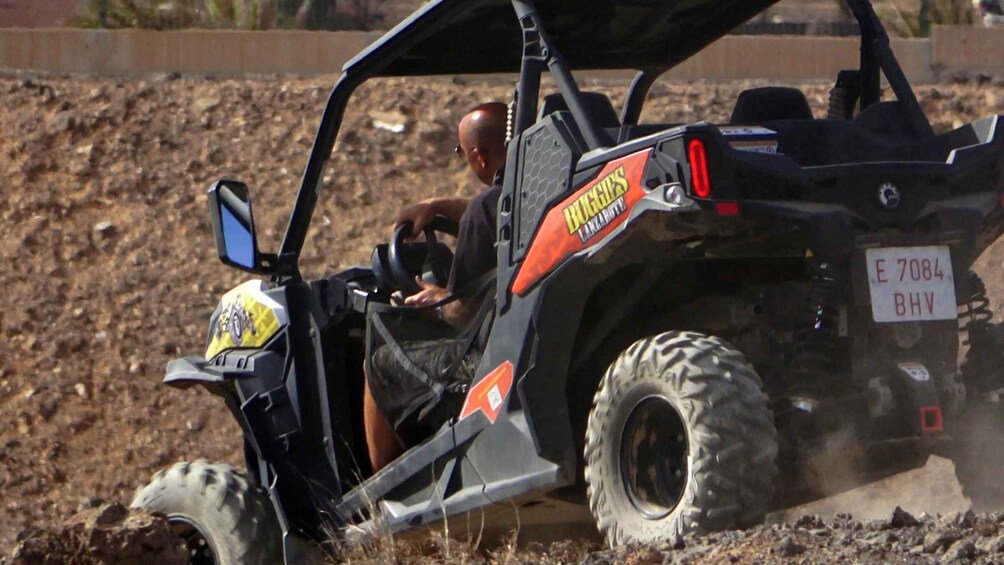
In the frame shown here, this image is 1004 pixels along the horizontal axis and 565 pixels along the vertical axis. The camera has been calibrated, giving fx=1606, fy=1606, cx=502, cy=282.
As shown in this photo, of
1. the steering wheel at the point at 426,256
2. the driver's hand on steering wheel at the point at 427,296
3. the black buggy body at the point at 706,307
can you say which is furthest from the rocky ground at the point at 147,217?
the black buggy body at the point at 706,307

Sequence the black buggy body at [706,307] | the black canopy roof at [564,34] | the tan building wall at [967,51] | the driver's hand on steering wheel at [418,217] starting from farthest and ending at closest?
the tan building wall at [967,51]
the driver's hand on steering wheel at [418,217]
the black canopy roof at [564,34]
the black buggy body at [706,307]

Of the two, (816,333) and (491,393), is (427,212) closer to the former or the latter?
(491,393)

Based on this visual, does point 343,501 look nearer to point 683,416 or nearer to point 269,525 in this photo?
point 269,525

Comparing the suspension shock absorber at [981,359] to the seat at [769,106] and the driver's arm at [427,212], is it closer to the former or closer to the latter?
the seat at [769,106]

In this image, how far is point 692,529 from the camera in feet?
13.5

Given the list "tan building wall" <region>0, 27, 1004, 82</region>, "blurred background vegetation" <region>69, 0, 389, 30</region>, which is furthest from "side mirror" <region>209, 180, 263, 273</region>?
"blurred background vegetation" <region>69, 0, 389, 30</region>

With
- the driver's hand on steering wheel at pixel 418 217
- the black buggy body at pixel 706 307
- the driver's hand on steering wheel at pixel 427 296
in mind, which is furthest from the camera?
the driver's hand on steering wheel at pixel 418 217

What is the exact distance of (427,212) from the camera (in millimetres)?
5578

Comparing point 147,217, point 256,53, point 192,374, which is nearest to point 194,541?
point 192,374

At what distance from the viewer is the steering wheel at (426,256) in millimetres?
5422

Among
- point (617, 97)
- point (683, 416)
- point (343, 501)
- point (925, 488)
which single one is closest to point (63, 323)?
point (617, 97)

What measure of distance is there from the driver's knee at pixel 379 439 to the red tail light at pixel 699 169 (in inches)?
72.3

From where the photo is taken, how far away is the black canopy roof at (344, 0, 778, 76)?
5109 millimetres

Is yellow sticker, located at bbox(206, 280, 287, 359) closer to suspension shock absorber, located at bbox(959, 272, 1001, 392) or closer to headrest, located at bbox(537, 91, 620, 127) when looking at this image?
headrest, located at bbox(537, 91, 620, 127)
